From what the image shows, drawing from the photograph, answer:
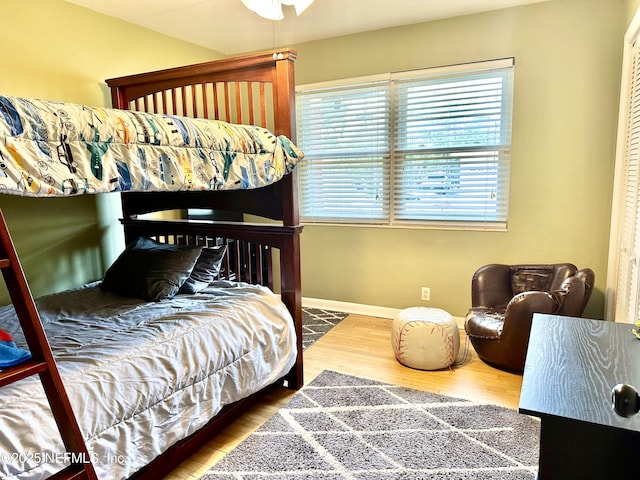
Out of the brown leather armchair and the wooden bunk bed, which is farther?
the brown leather armchair

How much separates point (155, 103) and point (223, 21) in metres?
1.06

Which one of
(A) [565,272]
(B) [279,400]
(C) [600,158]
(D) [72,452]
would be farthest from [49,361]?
(C) [600,158]

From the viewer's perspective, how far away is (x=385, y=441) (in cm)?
202

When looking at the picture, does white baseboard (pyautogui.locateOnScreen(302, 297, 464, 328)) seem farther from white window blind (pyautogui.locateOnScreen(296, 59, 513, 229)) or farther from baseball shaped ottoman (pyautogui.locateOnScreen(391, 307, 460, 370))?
baseball shaped ottoman (pyautogui.locateOnScreen(391, 307, 460, 370))

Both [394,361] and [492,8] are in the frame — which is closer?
[394,361]

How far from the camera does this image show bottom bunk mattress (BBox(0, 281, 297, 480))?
130cm

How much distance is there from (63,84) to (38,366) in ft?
7.90

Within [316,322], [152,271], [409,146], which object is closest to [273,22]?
[409,146]

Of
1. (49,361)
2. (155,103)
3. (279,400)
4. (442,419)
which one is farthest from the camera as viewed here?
(155,103)

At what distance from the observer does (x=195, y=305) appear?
7.32 ft

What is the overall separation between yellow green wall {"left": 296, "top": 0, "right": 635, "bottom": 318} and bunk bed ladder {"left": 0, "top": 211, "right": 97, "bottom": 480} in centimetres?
297

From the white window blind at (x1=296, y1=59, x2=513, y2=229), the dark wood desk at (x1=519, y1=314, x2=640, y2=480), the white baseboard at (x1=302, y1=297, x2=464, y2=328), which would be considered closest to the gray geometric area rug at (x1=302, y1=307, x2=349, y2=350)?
the white baseboard at (x1=302, y1=297, x2=464, y2=328)

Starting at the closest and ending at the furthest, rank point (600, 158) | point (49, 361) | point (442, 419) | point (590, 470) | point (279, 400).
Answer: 1. point (590, 470)
2. point (49, 361)
3. point (442, 419)
4. point (279, 400)
5. point (600, 158)

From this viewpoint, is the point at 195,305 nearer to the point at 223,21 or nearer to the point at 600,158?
the point at 223,21
